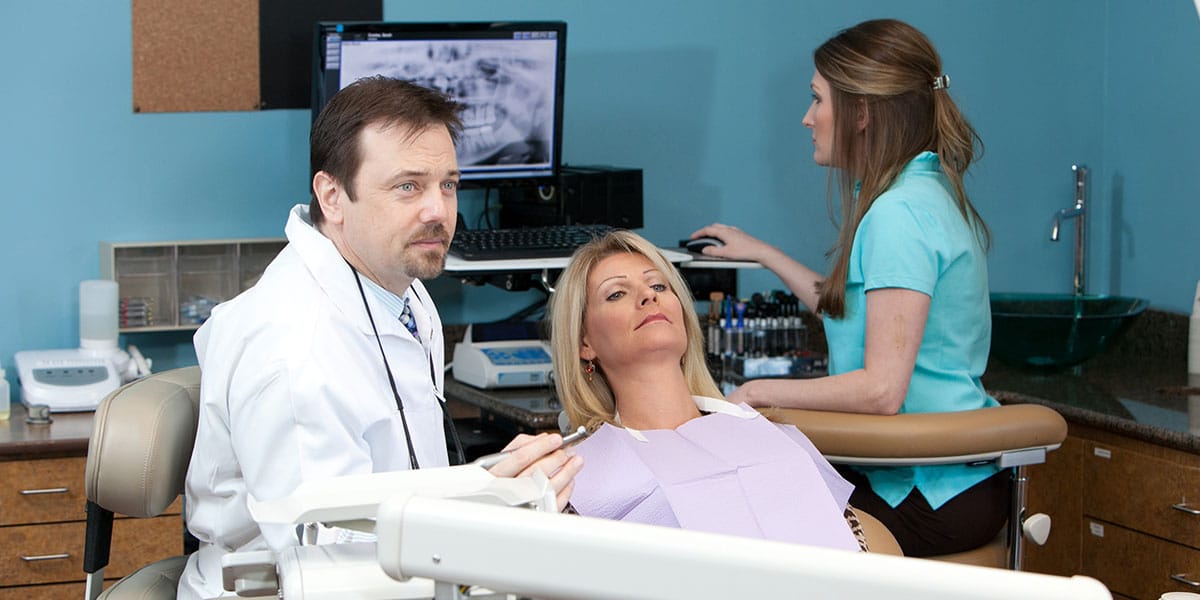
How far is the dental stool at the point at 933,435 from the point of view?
2176 millimetres

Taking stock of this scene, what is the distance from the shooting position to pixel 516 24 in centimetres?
293

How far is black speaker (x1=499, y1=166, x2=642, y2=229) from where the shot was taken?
3.13 m

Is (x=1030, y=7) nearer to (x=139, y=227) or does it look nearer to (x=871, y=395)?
(x=871, y=395)

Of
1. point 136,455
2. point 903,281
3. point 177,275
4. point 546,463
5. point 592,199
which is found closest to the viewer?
point 546,463

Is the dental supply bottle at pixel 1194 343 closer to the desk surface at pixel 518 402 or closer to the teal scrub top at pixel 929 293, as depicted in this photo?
the teal scrub top at pixel 929 293

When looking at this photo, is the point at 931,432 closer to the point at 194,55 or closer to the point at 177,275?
the point at 177,275

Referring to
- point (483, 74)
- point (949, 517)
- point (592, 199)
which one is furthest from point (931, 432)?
point (483, 74)

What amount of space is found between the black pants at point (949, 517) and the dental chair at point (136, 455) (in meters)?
1.19

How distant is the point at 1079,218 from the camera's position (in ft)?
12.2

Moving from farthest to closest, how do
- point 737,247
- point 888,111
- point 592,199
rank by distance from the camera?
point 592,199 → point 737,247 → point 888,111

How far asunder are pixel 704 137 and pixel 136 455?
2072 millimetres

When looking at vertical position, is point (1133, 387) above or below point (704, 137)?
below

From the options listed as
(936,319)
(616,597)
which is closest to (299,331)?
(616,597)

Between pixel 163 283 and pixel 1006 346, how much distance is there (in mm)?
2012
